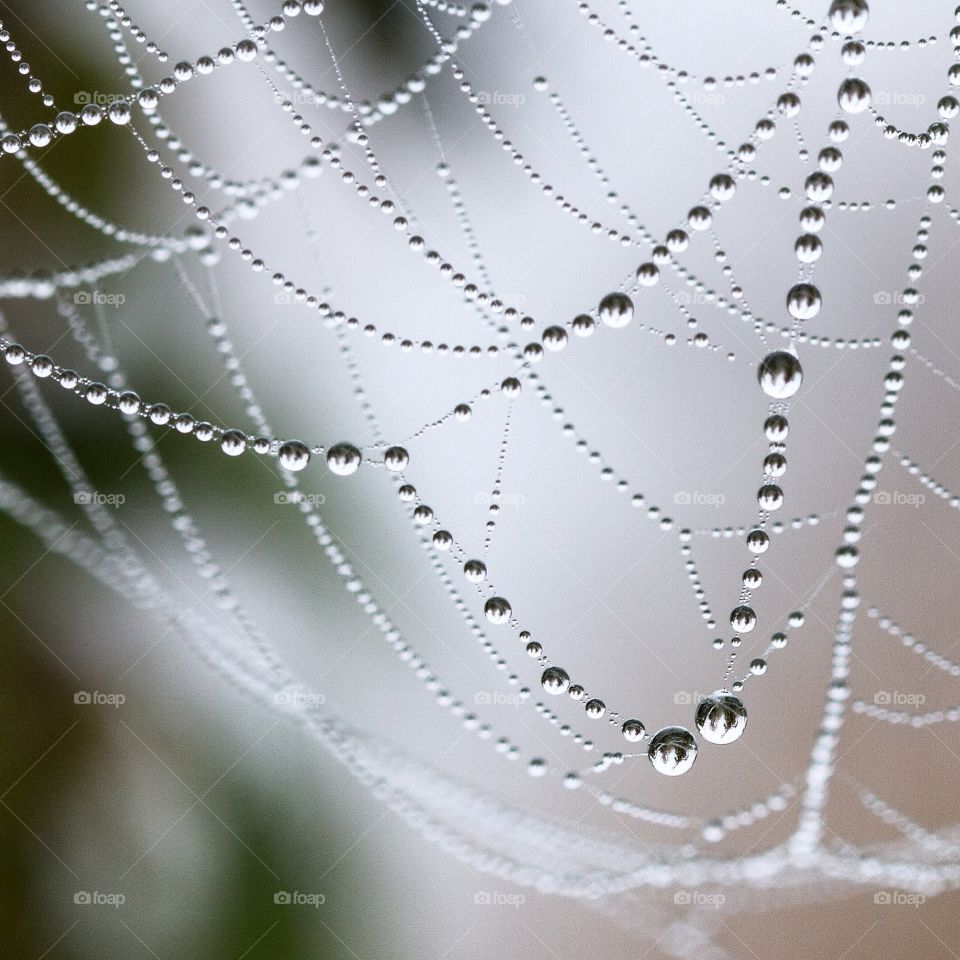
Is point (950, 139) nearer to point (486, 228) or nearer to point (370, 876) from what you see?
point (486, 228)

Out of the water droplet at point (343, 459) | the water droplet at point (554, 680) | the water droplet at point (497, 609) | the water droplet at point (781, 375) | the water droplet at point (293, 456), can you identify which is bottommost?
the water droplet at point (554, 680)

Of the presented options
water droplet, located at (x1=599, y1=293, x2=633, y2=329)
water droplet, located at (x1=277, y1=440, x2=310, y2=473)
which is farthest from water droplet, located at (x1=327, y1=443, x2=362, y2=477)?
water droplet, located at (x1=599, y1=293, x2=633, y2=329)

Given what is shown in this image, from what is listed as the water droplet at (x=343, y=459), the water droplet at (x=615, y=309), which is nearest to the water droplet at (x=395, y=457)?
the water droplet at (x=343, y=459)

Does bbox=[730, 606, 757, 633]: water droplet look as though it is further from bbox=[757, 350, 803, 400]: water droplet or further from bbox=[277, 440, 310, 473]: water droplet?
bbox=[277, 440, 310, 473]: water droplet

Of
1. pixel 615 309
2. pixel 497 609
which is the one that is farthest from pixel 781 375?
pixel 497 609

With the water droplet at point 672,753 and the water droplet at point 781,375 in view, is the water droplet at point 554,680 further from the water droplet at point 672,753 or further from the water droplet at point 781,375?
the water droplet at point 781,375

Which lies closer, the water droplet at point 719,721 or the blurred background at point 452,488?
the water droplet at point 719,721

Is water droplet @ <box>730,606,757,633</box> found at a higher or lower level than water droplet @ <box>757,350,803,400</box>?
lower

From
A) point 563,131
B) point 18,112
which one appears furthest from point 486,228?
point 18,112

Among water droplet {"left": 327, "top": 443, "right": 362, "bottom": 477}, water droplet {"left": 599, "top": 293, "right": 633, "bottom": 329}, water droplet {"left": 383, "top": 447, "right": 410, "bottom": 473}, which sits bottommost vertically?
water droplet {"left": 383, "top": 447, "right": 410, "bottom": 473}
